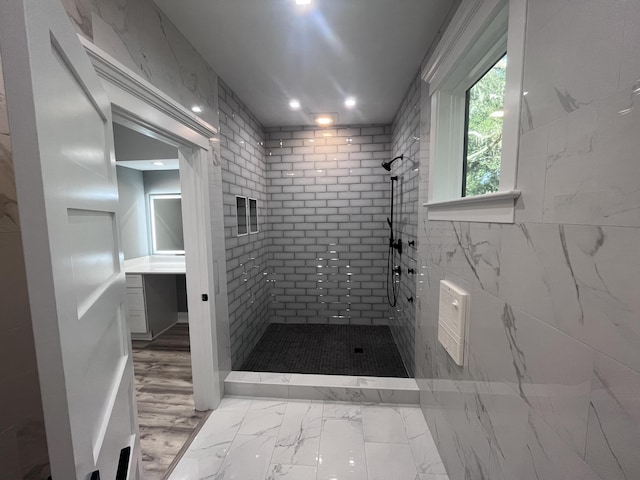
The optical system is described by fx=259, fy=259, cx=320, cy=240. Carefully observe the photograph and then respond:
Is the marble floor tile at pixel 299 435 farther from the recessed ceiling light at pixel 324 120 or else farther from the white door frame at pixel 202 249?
the recessed ceiling light at pixel 324 120

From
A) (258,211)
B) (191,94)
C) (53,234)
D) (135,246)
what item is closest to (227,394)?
(258,211)

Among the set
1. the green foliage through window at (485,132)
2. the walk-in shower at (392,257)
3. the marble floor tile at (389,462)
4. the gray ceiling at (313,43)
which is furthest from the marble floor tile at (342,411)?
the gray ceiling at (313,43)

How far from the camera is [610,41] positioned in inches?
23.2

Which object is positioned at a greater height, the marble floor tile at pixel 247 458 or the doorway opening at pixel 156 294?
the doorway opening at pixel 156 294

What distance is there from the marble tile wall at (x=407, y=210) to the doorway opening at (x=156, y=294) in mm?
1909

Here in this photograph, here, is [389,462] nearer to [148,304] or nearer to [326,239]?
[326,239]

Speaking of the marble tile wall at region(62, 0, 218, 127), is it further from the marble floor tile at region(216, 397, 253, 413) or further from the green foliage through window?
the marble floor tile at region(216, 397, 253, 413)

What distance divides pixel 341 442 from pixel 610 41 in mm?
2287

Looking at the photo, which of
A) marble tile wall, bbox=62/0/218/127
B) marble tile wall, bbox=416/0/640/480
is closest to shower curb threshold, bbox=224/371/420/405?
marble tile wall, bbox=416/0/640/480

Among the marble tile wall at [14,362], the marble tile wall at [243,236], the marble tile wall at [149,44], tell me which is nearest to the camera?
the marble tile wall at [14,362]

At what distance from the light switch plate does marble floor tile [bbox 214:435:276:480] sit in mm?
1365

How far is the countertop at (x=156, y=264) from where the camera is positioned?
3.29 meters

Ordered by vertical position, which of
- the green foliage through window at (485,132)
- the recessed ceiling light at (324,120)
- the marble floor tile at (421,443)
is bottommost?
the marble floor tile at (421,443)

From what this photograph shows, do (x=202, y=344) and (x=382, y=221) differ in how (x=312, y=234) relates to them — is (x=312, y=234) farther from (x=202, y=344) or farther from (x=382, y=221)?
(x=202, y=344)
